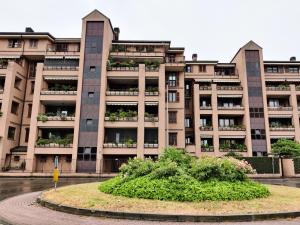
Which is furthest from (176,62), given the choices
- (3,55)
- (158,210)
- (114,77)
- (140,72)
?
(158,210)

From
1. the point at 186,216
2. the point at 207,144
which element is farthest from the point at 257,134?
the point at 186,216

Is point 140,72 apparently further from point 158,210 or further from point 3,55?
point 158,210

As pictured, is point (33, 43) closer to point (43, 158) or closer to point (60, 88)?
point (60, 88)

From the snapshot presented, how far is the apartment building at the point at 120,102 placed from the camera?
122 ft

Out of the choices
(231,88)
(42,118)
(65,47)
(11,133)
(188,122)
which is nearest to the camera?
(42,118)

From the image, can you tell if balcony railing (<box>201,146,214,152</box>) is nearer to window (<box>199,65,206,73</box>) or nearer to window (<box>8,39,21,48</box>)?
window (<box>199,65,206,73</box>)

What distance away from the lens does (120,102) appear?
38.8 meters

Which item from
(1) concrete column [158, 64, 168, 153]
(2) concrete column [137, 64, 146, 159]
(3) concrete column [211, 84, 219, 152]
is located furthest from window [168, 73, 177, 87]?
(3) concrete column [211, 84, 219, 152]

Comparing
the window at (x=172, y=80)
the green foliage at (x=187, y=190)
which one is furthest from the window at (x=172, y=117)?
the green foliage at (x=187, y=190)

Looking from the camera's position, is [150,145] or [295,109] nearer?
[150,145]

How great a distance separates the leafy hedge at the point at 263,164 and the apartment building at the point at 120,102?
8.24 m

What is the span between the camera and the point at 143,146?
36.9 meters

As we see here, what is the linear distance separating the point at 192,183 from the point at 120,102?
27.9 metres

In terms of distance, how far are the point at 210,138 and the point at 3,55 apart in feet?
122
